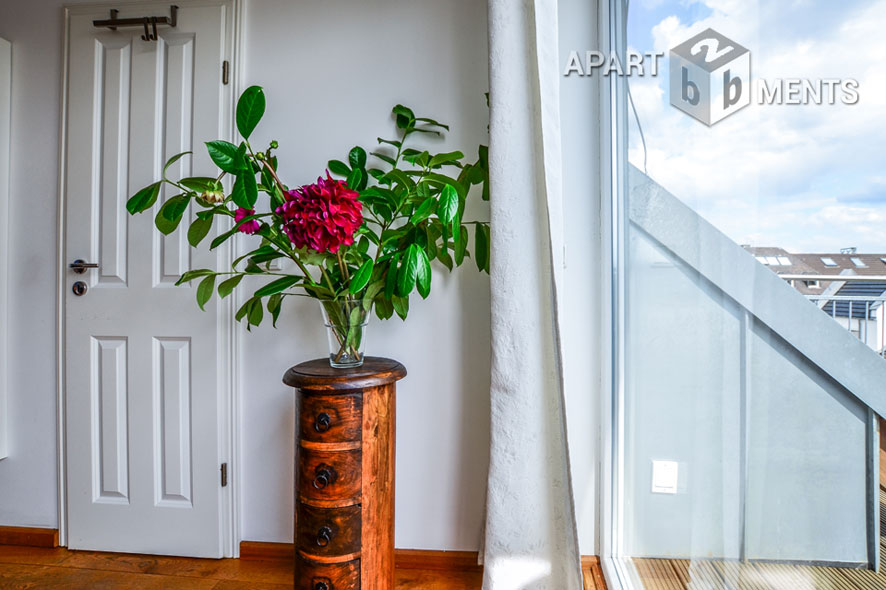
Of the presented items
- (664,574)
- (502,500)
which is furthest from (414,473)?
(664,574)

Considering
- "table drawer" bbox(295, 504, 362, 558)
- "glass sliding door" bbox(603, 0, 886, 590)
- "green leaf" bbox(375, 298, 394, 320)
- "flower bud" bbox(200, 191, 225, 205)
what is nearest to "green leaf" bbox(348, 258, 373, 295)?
"green leaf" bbox(375, 298, 394, 320)

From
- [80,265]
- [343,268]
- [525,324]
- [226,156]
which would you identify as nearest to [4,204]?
[80,265]

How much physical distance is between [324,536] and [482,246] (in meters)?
0.92

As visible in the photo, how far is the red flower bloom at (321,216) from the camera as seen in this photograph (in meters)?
1.15

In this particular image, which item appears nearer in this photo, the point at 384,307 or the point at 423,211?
the point at 423,211

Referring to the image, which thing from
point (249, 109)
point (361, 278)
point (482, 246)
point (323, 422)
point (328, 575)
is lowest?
point (328, 575)

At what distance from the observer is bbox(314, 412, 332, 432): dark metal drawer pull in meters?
1.29

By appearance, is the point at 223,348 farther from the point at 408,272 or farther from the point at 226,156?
the point at 408,272

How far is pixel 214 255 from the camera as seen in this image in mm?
1761

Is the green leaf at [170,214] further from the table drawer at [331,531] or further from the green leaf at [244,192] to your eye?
the table drawer at [331,531]

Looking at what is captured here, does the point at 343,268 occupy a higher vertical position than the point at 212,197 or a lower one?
lower

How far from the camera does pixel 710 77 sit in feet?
2.73

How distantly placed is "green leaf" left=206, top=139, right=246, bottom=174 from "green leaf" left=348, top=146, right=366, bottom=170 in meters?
0.40

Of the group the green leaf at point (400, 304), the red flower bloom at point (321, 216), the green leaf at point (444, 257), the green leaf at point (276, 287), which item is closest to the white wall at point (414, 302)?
the green leaf at point (444, 257)
